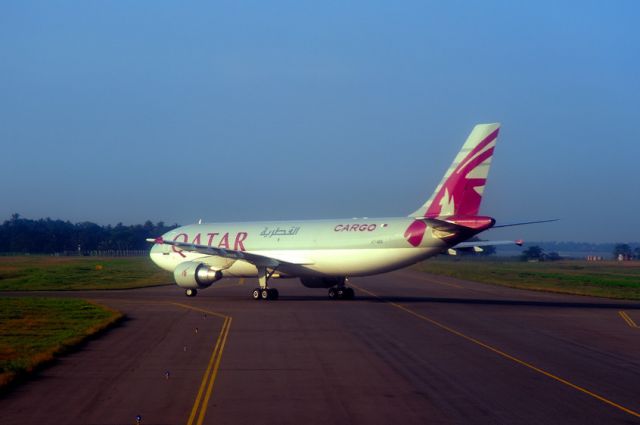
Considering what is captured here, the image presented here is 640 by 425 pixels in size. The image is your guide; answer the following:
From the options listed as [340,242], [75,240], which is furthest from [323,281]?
[75,240]

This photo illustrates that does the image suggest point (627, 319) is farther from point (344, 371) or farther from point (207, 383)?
point (207, 383)

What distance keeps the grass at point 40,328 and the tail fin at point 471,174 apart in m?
14.7

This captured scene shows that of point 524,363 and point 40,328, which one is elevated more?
point 40,328

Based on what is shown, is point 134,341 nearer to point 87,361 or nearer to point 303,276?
point 87,361

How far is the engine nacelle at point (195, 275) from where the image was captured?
139ft

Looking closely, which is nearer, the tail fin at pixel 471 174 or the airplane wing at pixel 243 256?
the tail fin at pixel 471 174

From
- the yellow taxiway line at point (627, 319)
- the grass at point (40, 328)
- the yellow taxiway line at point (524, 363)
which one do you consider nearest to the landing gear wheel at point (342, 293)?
the yellow taxiway line at point (524, 363)

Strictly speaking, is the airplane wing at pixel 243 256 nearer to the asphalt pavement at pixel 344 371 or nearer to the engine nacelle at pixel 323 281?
the engine nacelle at pixel 323 281

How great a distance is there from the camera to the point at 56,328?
27062 mm

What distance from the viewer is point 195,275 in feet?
139

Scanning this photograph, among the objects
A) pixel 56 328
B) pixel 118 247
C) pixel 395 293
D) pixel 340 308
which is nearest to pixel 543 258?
pixel 118 247

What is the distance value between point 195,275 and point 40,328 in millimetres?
15785

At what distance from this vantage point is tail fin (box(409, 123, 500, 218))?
3575 cm

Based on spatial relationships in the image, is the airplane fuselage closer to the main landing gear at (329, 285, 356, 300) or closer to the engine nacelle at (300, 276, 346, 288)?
the engine nacelle at (300, 276, 346, 288)
